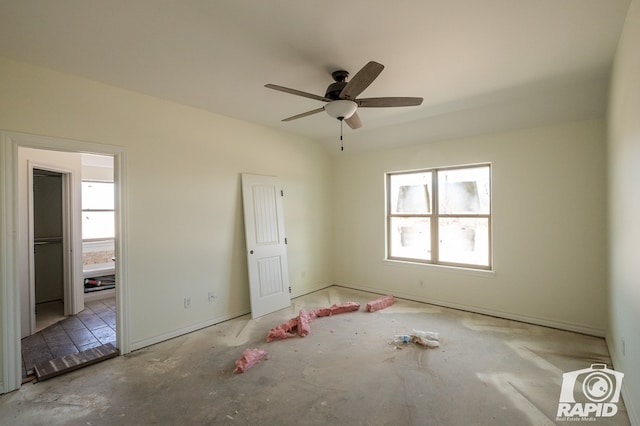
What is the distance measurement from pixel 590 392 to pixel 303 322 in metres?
2.67

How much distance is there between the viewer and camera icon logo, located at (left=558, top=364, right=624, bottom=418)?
82.8 inches

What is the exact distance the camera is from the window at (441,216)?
419 centimetres

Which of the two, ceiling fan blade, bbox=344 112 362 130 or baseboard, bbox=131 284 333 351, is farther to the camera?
baseboard, bbox=131 284 333 351

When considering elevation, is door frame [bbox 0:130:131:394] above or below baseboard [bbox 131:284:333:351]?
above

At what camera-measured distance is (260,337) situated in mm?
3416

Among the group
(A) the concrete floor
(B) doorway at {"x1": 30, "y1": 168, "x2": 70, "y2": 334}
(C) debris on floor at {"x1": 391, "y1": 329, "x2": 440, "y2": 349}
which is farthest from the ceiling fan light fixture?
(B) doorway at {"x1": 30, "y1": 168, "x2": 70, "y2": 334}

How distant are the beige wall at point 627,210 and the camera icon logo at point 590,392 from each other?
0.10 metres

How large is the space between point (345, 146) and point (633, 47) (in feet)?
12.2

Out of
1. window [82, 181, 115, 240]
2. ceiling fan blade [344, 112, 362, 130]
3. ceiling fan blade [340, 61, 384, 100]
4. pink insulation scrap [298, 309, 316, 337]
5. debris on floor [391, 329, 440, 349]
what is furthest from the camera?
window [82, 181, 115, 240]

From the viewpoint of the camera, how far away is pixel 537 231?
3.68m

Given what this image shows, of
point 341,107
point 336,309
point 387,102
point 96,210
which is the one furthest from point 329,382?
point 96,210

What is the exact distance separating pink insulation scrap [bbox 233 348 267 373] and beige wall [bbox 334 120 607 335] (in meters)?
2.69

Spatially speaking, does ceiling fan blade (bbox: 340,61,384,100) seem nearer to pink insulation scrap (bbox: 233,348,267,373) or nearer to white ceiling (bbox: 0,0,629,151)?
white ceiling (bbox: 0,0,629,151)

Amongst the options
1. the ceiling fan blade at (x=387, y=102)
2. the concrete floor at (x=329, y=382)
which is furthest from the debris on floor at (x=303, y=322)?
the ceiling fan blade at (x=387, y=102)
